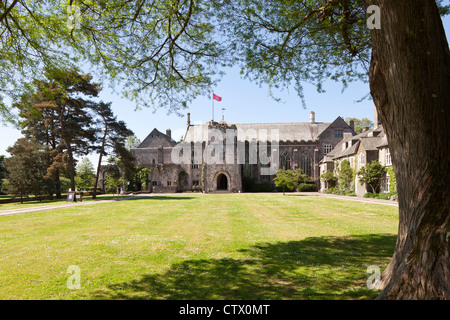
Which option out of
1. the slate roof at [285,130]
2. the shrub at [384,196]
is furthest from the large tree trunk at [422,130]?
the slate roof at [285,130]

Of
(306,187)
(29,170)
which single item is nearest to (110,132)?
(29,170)

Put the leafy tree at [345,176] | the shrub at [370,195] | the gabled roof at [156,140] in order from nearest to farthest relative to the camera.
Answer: the shrub at [370,195] → the leafy tree at [345,176] → the gabled roof at [156,140]

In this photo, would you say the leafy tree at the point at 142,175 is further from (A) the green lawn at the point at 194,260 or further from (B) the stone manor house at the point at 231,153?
(A) the green lawn at the point at 194,260

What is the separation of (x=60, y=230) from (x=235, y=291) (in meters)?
9.47

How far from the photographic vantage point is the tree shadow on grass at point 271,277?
453 centimetres

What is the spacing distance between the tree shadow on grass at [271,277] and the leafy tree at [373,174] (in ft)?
85.0

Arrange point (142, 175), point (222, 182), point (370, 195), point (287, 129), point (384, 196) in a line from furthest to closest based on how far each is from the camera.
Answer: point (287, 129) < point (222, 182) < point (142, 175) < point (370, 195) < point (384, 196)

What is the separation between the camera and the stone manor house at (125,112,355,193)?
158ft

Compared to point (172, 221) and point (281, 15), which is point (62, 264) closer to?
point (172, 221)

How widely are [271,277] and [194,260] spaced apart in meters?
2.14

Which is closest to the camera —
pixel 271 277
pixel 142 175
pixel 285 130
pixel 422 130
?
pixel 422 130

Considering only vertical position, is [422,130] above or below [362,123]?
below

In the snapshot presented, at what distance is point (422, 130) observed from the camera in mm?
3465

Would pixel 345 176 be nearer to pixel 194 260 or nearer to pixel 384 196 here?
pixel 384 196
